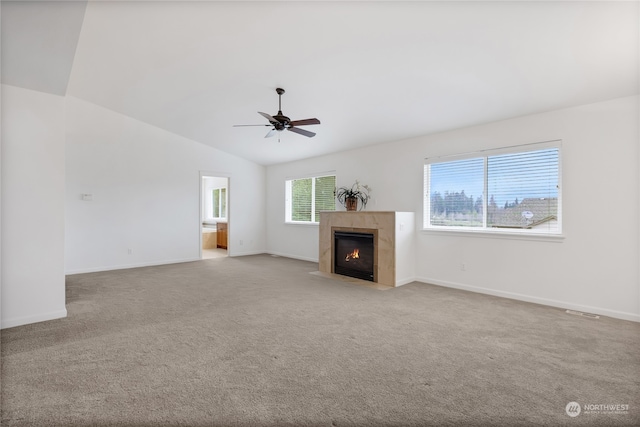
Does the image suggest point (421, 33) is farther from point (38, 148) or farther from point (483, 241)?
point (38, 148)

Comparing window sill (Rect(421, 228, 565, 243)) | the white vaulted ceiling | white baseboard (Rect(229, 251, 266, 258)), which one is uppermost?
the white vaulted ceiling

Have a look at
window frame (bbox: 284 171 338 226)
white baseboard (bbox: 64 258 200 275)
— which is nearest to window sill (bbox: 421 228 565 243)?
window frame (bbox: 284 171 338 226)

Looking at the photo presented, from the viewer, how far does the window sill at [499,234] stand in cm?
398

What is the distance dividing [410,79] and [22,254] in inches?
182

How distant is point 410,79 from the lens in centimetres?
369

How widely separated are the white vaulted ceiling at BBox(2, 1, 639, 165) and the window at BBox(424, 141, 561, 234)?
596 mm

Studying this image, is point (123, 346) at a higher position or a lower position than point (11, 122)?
lower

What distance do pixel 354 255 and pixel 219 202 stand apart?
716 cm

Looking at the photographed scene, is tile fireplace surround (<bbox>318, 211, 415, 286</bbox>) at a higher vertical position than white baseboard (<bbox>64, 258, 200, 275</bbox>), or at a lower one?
higher

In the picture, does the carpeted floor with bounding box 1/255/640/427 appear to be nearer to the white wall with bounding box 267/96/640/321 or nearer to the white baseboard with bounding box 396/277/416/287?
the white wall with bounding box 267/96/640/321

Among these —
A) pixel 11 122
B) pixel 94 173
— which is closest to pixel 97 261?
pixel 94 173

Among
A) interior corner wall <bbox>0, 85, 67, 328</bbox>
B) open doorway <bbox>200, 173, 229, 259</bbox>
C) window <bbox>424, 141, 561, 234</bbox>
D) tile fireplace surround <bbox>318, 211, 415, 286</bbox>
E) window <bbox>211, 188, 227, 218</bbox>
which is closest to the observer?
interior corner wall <bbox>0, 85, 67, 328</bbox>

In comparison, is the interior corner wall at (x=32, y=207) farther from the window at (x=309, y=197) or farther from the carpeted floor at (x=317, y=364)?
the window at (x=309, y=197)

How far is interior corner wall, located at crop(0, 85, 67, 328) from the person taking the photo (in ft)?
A: 10.4
